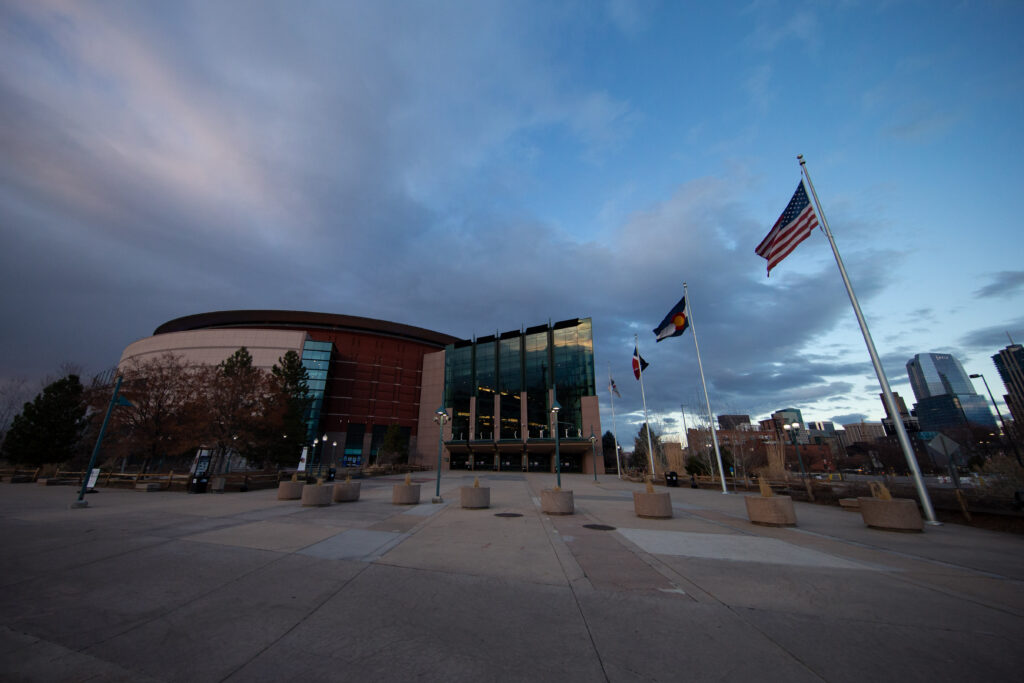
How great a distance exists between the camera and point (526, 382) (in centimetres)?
6041

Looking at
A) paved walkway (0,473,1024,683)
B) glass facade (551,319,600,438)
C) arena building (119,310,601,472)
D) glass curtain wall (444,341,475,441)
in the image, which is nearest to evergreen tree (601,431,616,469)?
arena building (119,310,601,472)

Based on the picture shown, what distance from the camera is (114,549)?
705cm

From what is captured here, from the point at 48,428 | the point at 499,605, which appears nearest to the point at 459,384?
the point at 48,428

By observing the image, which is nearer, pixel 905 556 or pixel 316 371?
pixel 905 556

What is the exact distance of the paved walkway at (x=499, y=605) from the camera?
3.43 metres

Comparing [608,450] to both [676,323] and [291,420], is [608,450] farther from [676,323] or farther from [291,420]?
[676,323]

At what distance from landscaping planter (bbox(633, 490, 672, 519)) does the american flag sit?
33.8 ft

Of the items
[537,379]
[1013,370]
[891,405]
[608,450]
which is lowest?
[891,405]

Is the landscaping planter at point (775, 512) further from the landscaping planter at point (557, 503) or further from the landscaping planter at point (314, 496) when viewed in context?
the landscaping planter at point (314, 496)

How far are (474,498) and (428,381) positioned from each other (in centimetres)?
5946

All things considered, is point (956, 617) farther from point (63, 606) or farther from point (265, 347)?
point (265, 347)

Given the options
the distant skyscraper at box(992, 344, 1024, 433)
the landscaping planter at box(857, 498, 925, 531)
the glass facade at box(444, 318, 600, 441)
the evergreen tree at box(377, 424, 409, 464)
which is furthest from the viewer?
the distant skyscraper at box(992, 344, 1024, 433)

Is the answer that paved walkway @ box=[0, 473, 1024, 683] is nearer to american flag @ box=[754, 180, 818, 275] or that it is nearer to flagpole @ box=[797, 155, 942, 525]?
flagpole @ box=[797, 155, 942, 525]

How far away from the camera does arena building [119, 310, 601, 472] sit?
57.7m
